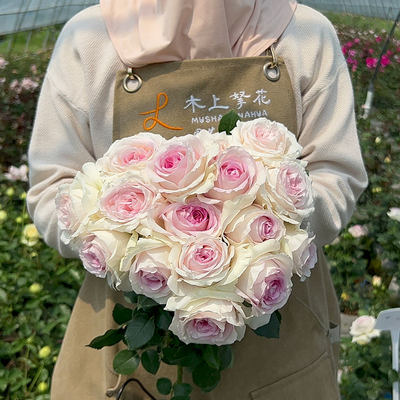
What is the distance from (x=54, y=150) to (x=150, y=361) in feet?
1.61

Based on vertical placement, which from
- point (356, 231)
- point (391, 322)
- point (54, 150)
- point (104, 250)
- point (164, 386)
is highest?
point (104, 250)

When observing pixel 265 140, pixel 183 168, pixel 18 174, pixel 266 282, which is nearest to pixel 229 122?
pixel 265 140

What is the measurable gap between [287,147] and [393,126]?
3072mm

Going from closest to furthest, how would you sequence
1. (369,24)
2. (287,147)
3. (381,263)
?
1. (287,147)
2. (381,263)
3. (369,24)

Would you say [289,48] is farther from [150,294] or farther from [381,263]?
[381,263]

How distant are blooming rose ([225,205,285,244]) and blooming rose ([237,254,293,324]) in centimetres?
3

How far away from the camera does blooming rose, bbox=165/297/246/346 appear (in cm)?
102

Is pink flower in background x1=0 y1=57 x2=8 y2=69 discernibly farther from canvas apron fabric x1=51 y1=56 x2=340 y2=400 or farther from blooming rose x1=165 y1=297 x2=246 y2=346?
blooming rose x1=165 y1=297 x2=246 y2=346

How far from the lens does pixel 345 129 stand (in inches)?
56.0

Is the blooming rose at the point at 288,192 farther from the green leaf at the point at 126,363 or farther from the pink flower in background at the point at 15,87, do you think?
the pink flower in background at the point at 15,87

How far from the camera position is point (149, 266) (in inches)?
40.7

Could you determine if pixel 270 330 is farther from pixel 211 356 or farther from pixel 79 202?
pixel 79 202

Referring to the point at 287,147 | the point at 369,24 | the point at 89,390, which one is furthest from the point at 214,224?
the point at 369,24

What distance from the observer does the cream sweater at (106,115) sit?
139 cm
